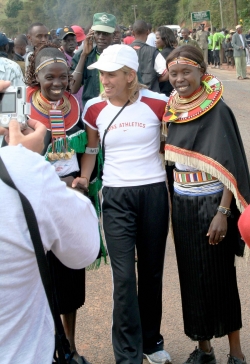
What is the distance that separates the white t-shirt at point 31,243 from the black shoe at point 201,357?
208cm

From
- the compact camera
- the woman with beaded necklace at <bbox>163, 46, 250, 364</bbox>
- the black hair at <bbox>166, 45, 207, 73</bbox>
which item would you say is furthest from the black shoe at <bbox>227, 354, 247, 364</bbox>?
the compact camera

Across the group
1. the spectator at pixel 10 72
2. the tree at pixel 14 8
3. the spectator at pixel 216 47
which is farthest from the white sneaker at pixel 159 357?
the tree at pixel 14 8

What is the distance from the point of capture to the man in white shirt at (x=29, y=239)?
1.75m

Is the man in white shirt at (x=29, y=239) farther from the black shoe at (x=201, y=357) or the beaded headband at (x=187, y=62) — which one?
the black shoe at (x=201, y=357)

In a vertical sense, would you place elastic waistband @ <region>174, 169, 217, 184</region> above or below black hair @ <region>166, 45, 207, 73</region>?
below

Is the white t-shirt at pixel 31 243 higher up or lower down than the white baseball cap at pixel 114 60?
lower down

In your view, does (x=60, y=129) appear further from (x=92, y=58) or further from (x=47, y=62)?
(x=92, y=58)

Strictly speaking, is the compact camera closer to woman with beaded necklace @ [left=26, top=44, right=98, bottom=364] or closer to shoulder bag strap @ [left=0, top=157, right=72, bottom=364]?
shoulder bag strap @ [left=0, top=157, right=72, bottom=364]

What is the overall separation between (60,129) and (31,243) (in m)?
2.02

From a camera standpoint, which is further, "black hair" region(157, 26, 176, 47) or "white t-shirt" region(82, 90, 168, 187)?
"black hair" region(157, 26, 176, 47)

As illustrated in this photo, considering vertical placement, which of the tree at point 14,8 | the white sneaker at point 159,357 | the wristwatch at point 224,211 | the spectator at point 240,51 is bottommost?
the tree at point 14,8

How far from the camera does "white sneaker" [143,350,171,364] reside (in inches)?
153

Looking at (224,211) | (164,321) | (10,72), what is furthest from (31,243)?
(10,72)

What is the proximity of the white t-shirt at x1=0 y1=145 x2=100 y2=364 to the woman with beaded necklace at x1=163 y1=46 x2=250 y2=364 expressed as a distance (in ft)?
5.66
